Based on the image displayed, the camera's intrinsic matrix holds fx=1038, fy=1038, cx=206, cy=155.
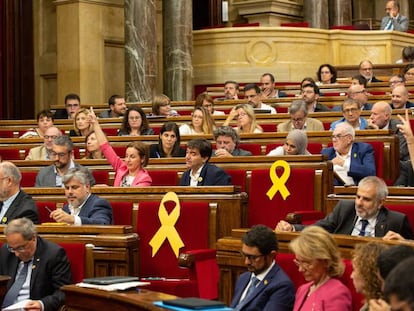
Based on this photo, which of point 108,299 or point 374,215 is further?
point 374,215

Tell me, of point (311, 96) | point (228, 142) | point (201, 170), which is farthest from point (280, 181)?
point (311, 96)

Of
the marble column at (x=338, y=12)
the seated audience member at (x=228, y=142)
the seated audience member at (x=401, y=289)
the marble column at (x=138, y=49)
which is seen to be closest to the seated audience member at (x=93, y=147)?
the seated audience member at (x=228, y=142)

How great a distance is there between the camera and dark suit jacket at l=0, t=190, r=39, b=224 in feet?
18.3

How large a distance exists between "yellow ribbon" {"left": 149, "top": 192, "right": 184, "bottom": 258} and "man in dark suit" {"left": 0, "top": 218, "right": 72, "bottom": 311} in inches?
30.7

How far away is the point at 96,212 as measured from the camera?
→ 18.1ft

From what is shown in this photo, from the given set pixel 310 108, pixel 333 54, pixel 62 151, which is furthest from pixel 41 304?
pixel 333 54

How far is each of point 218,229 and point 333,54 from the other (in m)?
8.88

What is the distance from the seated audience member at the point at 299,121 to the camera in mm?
7570

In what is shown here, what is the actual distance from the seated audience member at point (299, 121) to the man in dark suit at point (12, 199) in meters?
2.55

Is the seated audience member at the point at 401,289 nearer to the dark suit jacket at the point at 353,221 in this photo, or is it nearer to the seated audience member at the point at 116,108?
the dark suit jacket at the point at 353,221

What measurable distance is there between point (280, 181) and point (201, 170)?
1.69ft

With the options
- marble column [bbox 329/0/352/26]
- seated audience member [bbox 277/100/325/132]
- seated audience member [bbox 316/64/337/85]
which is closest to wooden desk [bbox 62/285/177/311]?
seated audience member [bbox 277/100/325/132]

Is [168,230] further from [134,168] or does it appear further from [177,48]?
[177,48]

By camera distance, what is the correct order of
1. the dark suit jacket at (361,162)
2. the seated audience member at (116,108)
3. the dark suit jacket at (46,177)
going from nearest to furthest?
the dark suit jacket at (361,162), the dark suit jacket at (46,177), the seated audience member at (116,108)
